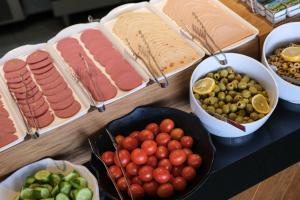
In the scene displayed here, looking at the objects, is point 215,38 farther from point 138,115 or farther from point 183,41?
point 138,115

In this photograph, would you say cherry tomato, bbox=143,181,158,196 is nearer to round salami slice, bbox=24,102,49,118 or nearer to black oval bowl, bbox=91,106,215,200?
black oval bowl, bbox=91,106,215,200

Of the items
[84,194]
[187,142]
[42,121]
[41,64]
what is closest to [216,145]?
[187,142]

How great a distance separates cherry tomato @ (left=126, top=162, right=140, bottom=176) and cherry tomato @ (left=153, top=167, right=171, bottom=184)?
62 mm

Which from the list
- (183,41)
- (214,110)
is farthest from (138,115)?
(183,41)

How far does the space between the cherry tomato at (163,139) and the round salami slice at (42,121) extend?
0.34 m

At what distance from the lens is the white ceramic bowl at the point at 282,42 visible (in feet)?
4.36

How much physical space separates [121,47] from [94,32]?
0.48ft

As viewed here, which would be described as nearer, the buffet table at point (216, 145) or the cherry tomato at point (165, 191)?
the cherry tomato at point (165, 191)

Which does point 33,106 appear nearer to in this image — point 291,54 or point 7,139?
point 7,139

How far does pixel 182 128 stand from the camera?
1.30 m

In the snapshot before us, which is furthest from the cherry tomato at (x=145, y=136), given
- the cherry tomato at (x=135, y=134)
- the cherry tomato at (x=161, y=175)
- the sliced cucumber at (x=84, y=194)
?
the sliced cucumber at (x=84, y=194)

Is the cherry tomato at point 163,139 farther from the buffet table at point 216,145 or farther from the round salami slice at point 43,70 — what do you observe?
the round salami slice at point 43,70

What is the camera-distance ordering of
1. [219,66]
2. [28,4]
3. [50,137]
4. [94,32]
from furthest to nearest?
[28,4] < [94,32] < [219,66] < [50,137]

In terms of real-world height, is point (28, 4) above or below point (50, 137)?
below
